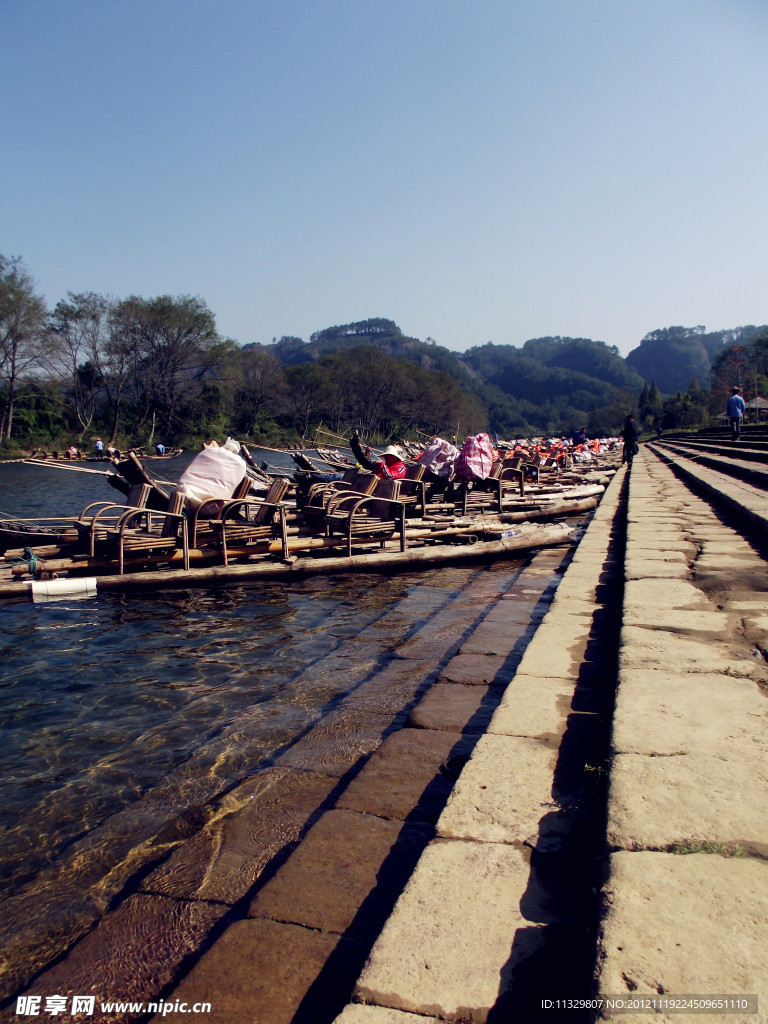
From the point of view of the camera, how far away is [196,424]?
52.6 meters

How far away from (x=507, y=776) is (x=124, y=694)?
9.85 feet

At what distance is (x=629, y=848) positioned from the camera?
1656 millimetres

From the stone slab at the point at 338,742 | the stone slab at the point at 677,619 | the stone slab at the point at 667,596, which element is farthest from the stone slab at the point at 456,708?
the stone slab at the point at 667,596

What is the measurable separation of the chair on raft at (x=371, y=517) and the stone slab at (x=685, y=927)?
20.8 ft

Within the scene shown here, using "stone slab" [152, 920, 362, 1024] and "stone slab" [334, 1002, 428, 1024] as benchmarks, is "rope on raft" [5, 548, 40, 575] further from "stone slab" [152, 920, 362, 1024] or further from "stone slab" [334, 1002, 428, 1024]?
"stone slab" [334, 1002, 428, 1024]

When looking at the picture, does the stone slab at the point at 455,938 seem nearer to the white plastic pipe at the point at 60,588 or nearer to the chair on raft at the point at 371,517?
the white plastic pipe at the point at 60,588

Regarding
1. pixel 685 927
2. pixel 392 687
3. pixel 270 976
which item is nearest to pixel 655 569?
pixel 392 687

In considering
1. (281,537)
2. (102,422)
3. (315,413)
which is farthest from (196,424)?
(281,537)

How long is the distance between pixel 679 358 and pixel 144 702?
208 meters

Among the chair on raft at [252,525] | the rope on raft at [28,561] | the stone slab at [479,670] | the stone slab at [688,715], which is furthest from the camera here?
the chair on raft at [252,525]

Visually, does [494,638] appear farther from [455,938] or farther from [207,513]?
[207,513]

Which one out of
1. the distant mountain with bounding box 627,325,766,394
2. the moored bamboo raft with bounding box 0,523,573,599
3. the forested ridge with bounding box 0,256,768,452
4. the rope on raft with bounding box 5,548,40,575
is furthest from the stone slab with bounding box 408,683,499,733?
the distant mountain with bounding box 627,325,766,394

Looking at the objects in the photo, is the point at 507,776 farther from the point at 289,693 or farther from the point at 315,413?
the point at 315,413

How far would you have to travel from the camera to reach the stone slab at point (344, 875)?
1.95 meters
